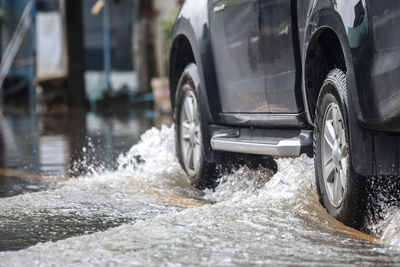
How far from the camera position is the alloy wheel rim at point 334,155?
487 centimetres

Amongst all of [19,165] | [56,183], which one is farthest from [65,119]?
[56,183]

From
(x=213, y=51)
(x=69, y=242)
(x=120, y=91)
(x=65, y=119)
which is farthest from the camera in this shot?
(x=120, y=91)

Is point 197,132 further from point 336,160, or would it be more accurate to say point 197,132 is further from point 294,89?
point 336,160

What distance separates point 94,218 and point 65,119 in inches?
432

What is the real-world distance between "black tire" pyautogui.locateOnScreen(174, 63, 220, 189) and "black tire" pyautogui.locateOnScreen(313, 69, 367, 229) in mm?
1468

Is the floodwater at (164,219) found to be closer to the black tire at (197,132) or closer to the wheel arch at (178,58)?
the black tire at (197,132)

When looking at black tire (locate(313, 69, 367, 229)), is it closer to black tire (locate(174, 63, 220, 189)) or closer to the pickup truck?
the pickup truck

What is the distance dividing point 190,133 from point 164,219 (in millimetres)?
2084

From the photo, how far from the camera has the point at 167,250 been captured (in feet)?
13.9

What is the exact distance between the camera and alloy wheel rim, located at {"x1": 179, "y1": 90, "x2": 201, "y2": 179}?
6.89m

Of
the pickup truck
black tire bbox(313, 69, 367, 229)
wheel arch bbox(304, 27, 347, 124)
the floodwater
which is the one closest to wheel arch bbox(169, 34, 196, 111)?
the pickup truck

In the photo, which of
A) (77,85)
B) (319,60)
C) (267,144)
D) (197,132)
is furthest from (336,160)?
(77,85)

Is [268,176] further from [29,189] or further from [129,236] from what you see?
[129,236]

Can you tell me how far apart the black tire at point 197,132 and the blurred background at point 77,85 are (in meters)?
1.03
